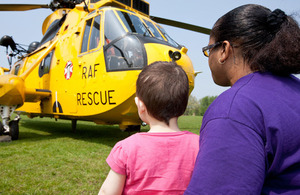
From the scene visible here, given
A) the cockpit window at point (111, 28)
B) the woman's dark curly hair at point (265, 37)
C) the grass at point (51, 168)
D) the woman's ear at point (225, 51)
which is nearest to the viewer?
the woman's dark curly hair at point (265, 37)

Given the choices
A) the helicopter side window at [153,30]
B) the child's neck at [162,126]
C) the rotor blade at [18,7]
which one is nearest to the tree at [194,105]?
the rotor blade at [18,7]

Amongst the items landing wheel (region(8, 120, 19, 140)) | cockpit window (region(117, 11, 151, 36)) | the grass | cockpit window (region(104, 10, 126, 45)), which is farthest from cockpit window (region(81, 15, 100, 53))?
landing wheel (region(8, 120, 19, 140))

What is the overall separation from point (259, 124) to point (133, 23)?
481cm

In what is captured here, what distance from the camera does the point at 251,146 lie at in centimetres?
85

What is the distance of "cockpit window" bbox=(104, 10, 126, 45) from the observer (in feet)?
16.3

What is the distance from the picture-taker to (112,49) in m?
4.86

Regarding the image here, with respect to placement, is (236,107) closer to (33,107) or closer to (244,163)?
(244,163)

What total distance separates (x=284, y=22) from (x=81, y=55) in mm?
5100

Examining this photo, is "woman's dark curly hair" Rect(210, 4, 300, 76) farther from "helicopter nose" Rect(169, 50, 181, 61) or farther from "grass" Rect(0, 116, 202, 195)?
"helicopter nose" Rect(169, 50, 181, 61)

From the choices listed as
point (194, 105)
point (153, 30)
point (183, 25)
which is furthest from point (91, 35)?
point (194, 105)

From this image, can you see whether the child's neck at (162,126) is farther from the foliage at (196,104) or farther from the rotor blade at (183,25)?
the foliage at (196,104)

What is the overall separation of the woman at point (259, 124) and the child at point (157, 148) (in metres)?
0.34

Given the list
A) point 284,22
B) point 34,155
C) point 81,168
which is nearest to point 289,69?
point 284,22

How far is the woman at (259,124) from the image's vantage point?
2.78 feet
